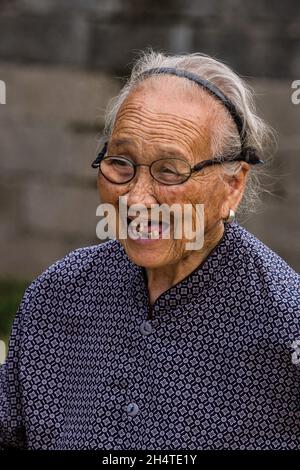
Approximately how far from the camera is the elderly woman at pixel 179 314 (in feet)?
8.73

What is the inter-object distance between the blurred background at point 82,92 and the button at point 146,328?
3260 mm

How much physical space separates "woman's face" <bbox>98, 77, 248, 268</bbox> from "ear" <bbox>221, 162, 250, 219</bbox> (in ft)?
0.04

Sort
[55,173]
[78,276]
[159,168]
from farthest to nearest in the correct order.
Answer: [55,173] < [78,276] < [159,168]

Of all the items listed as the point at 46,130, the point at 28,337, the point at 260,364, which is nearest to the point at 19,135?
the point at 46,130

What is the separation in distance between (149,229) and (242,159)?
0.33 metres

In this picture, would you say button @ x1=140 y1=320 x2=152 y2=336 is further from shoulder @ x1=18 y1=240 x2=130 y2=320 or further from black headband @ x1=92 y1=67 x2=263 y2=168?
black headband @ x1=92 y1=67 x2=263 y2=168

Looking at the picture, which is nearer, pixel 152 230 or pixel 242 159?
pixel 152 230

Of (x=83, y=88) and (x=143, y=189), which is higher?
(x=83, y=88)

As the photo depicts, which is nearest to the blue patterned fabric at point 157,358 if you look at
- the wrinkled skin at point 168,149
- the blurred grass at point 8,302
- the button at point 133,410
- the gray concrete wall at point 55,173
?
the button at point 133,410

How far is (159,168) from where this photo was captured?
2.64 metres

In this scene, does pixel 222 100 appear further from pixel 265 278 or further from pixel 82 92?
pixel 82 92

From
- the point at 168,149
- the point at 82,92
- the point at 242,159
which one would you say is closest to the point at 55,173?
the point at 82,92
